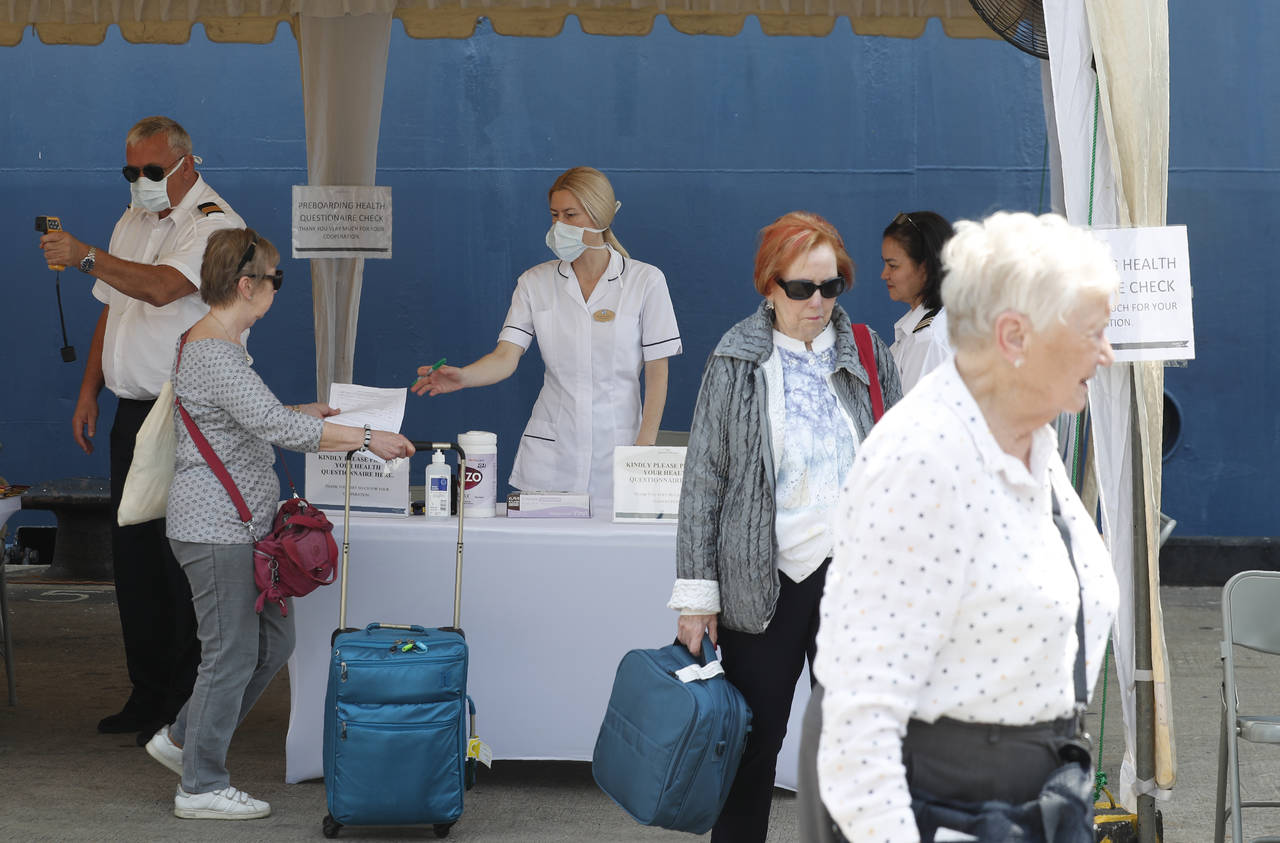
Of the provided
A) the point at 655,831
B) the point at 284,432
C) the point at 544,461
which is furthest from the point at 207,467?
the point at 655,831

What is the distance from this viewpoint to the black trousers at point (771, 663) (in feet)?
8.98

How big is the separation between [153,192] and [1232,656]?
3515 mm

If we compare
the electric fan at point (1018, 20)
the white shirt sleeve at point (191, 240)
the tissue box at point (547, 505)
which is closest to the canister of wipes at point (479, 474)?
the tissue box at point (547, 505)

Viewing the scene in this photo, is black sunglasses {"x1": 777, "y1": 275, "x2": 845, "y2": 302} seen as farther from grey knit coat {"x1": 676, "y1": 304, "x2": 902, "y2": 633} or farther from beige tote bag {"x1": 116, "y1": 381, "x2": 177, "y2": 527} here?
beige tote bag {"x1": 116, "y1": 381, "x2": 177, "y2": 527}

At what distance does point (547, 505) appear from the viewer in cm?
407

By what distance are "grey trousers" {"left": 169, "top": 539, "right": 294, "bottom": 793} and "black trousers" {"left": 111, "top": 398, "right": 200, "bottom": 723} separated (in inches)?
27.2

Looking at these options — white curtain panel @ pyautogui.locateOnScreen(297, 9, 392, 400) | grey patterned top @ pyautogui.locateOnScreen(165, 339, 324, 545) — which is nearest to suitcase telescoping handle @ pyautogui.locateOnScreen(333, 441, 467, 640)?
grey patterned top @ pyautogui.locateOnScreen(165, 339, 324, 545)

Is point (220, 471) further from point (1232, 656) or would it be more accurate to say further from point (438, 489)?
point (1232, 656)

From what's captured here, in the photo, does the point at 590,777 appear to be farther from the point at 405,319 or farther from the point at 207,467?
the point at 405,319

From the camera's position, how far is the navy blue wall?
802 centimetres

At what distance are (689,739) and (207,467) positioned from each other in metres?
1.74

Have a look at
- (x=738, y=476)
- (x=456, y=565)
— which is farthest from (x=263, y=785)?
(x=738, y=476)

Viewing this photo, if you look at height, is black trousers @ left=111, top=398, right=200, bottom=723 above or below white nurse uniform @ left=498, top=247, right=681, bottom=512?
below

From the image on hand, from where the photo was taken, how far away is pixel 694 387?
784 centimetres
